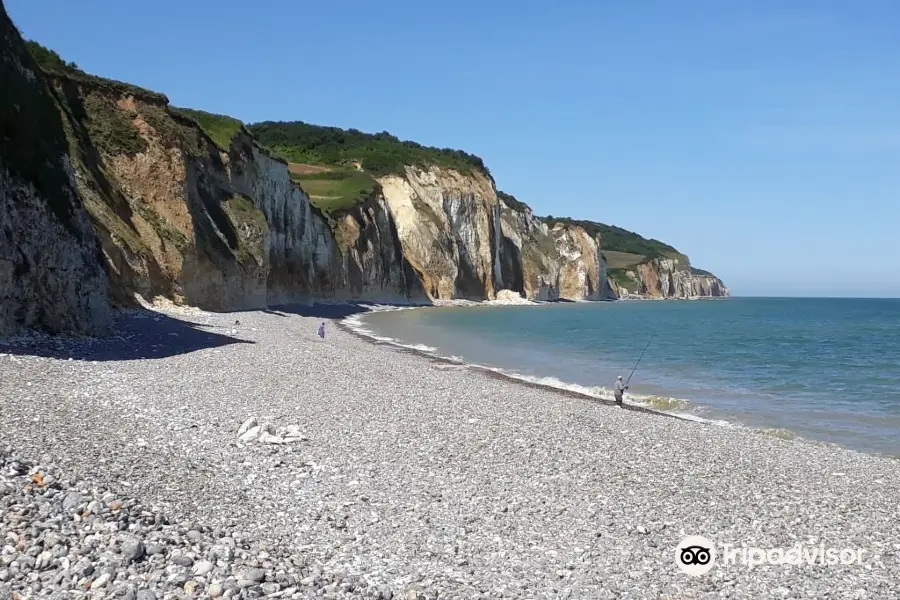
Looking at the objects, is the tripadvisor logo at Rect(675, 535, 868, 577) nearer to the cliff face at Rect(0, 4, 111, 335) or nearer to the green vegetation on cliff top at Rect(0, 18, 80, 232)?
the cliff face at Rect(0, 4, 111, 335)

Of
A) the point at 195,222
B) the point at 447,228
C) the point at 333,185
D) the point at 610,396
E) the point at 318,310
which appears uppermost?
the point at 333,185

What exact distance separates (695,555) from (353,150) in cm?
9966

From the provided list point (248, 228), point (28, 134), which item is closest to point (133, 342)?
point (28, 134)

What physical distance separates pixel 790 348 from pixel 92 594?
120 ft

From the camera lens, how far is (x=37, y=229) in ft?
54.2

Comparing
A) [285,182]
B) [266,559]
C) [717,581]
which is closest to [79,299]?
[266,559]

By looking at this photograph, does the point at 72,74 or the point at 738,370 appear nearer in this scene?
the point at 738,370

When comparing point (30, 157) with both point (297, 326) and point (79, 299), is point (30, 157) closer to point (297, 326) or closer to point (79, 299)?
point (79, 299)

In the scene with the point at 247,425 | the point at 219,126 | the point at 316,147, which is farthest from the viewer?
the point at 316,147

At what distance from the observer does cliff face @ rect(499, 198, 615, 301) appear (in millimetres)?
110938

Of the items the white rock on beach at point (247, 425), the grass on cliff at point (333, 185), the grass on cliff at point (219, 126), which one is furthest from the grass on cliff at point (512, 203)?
the white rock on beach at point (247, 425)

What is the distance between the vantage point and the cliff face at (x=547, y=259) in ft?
364

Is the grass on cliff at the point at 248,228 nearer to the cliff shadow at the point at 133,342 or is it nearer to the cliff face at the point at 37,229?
the cliff shadow at the point at 133,342

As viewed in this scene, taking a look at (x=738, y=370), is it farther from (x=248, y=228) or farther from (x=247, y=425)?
(x=248, y=228)
